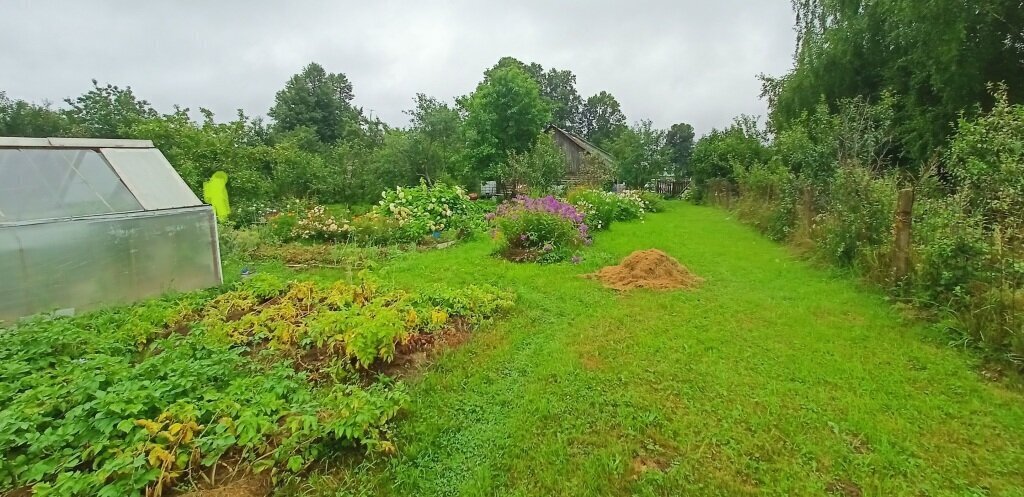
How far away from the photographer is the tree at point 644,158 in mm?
21906

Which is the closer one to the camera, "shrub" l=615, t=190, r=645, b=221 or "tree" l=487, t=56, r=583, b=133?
"shrub" l=615, t=190, r=645, b=221

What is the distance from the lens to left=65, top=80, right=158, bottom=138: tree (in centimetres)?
2514

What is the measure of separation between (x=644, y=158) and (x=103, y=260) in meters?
21.3

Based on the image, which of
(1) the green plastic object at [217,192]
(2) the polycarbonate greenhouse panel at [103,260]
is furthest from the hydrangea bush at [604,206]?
(1) the green plastic object at [217,192]

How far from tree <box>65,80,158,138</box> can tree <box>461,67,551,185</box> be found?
67.9 feet

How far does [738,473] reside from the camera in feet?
7.40

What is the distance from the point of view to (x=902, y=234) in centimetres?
475

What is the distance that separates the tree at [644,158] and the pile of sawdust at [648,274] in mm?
16667

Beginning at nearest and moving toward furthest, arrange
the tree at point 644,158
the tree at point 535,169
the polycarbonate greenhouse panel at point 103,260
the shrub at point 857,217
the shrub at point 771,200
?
the polycarbonate greenhouse panel at point 103,260 → the shrub at point 857,217 → the shrub at point 771,200 → the tree at point 535,169 → the tree at point 644,158

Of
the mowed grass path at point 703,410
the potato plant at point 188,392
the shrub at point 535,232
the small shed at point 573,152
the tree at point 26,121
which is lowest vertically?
the mowed grass path at point 703,410

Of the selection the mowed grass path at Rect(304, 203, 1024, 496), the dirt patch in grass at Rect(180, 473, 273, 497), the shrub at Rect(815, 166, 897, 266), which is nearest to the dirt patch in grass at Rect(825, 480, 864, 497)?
the mowed grass path at Rect(304, 203, 1024, 496)

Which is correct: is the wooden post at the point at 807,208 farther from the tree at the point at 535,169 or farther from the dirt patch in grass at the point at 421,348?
the tree at the point at 535,169

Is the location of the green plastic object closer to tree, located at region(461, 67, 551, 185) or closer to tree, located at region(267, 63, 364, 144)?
tree, located at region(461, 67, 551, 185)

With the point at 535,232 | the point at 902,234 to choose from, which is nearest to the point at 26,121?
the point at 535,232
